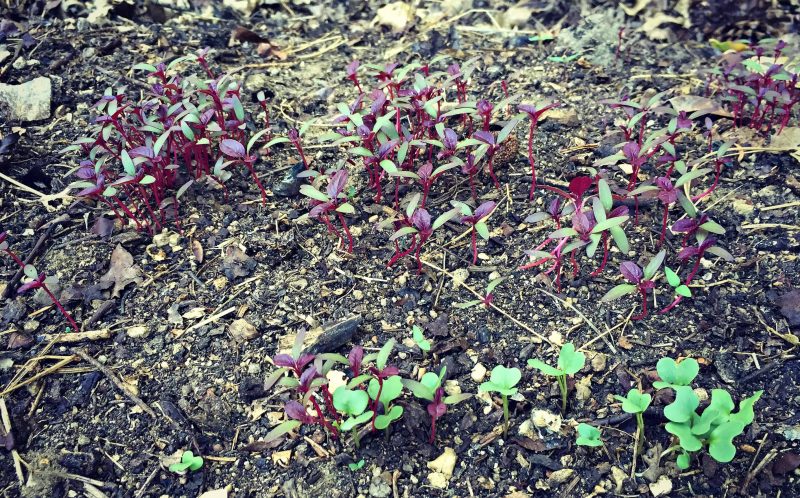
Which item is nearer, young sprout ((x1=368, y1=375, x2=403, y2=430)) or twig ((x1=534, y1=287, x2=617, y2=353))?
young sprout ((x1=368, y1=375, x2=403, y2=430))

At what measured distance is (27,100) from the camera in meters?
3.03

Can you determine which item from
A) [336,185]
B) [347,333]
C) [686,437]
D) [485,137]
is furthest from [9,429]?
[686,437]

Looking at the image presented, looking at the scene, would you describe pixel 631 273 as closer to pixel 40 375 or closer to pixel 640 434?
pixel 640 434

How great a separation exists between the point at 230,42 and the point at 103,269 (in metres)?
1.91

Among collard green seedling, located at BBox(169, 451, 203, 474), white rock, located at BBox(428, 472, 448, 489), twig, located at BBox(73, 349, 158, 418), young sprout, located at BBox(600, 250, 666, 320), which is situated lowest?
white rock, located at BBox(428, 472, 448, 489)

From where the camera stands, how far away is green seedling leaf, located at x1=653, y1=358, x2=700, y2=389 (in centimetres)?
177

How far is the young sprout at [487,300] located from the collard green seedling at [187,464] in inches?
41.4

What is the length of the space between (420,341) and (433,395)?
282 millimetres

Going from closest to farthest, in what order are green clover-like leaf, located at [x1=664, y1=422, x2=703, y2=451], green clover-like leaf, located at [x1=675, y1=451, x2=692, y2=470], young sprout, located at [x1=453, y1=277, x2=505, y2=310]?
green clover-like leaf, located at [x1=664, y1=422, x2=703, y2=451] → green clover-like leaf, located at [x1=675, y1=451, x2=692, y2=470] → young sprout, located at [x1=453, y1=277, x2=505, y2=310]

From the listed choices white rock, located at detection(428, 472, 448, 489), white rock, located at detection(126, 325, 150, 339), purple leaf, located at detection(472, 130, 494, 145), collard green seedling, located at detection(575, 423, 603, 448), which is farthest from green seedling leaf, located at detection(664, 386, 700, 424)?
white rock, located at detection(126, 325, 150, 339)

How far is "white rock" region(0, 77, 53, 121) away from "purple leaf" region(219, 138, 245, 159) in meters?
1.26

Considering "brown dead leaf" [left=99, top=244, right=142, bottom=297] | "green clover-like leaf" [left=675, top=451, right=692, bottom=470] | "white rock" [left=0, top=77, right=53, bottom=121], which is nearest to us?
"green clover-like leaf" [left=675, top=451, right=692, bottom=470]

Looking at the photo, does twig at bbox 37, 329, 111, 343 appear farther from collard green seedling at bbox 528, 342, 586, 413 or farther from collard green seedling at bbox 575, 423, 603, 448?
collard green seedling at bbox 575, 423, 603, 448

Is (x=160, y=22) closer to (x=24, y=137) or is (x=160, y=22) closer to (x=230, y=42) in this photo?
(x=230, y=42)
